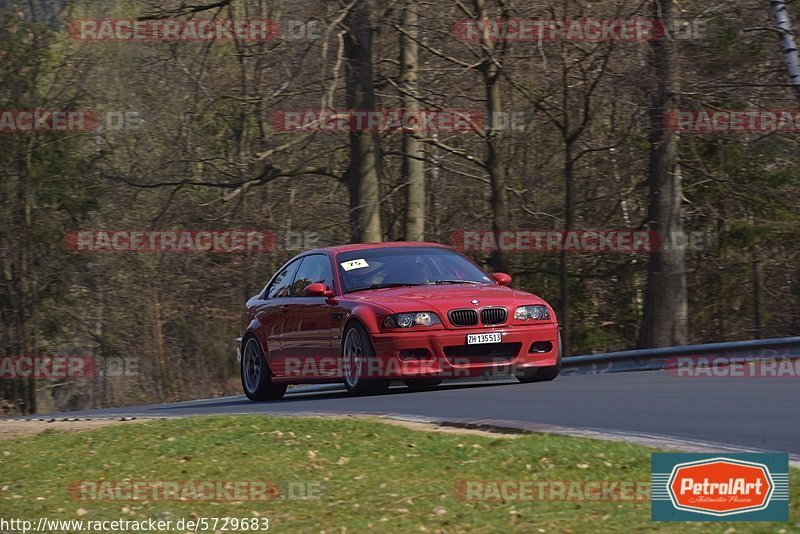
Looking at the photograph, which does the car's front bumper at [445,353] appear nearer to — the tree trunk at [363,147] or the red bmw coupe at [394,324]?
the red bmw coupe at [394,324]

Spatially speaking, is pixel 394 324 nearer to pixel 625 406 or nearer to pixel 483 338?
pixel 483 338

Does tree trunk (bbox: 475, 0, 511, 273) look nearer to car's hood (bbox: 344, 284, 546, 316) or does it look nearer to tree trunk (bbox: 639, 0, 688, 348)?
tree trunk (bbox: 639, 0, 688, 348)

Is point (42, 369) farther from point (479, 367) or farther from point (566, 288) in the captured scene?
point (479, 367)

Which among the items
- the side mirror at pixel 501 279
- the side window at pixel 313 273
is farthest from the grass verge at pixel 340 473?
the side mirror at pixel 501 279

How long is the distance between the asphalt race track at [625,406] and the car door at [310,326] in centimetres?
40

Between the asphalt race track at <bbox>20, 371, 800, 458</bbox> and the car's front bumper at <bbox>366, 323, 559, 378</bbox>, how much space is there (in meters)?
0.25

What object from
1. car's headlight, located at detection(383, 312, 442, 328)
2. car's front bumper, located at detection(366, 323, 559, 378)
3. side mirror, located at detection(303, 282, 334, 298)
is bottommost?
car's front bumper, located at detection(366, 323, 559, 378)

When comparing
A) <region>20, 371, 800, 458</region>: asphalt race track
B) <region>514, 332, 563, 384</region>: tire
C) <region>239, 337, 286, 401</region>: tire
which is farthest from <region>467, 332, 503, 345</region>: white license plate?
<region>239, 337, 286, 401</region>: tire

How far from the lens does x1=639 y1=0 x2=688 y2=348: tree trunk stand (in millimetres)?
20703

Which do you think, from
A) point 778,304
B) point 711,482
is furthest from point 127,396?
point 711,482

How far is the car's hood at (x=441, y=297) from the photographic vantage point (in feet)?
43.9

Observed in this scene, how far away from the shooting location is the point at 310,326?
14609 millimetres

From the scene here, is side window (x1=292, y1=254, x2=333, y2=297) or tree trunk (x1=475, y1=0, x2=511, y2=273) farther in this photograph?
tree trunk (x1=475, y1=0, x2=511, y2=273)

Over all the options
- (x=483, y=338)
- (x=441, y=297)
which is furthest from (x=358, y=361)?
(x=483, y=338)
